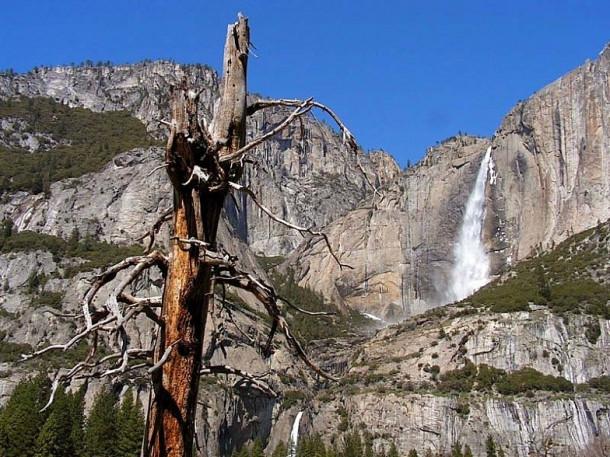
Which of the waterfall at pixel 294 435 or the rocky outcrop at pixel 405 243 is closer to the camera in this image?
the waterfall at pixel 294 435

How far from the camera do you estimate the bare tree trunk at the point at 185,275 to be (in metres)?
4.38

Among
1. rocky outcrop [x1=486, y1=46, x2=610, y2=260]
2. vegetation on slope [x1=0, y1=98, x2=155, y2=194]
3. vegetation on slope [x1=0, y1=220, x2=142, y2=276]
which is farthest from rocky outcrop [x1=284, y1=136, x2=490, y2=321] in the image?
vegetation on slope [x1=0, y1=220, x2=142, y2=276]

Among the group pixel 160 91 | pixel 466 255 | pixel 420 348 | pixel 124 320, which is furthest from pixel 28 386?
pixel 160 91

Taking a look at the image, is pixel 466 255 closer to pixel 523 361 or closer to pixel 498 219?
pixel 498 219

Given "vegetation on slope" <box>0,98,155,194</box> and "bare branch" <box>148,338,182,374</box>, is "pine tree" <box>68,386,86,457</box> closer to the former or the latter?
"bare branch" <box>148,338,182,374</box>

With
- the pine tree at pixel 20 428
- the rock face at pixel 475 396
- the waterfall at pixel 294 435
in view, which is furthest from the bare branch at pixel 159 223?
the waterfall at pixel 294 435

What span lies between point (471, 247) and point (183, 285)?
12313cm

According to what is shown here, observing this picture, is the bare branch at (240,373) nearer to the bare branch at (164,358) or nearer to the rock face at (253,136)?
the bare branch at (164,358)

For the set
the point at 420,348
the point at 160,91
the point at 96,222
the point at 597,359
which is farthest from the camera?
the point at 160,91

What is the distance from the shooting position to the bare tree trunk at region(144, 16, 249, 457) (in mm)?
4383

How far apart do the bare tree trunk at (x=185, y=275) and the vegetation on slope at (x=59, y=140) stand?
11175 cm

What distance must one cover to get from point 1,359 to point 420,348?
4891 cm

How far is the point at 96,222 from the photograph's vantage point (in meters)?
102

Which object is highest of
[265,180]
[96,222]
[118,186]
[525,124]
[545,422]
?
[265,180]
